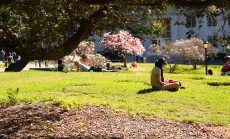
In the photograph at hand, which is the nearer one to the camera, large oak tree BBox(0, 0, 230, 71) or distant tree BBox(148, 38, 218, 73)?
large oak tree BBox(0, 0, 230, 71)

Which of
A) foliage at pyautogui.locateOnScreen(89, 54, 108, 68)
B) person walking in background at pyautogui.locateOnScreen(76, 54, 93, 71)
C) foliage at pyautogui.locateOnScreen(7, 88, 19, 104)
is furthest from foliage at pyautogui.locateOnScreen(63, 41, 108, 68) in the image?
foliage at pyautogui.locateOnScreen(7, 88, 19, 104)

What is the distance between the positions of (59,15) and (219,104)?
4852 millimetres

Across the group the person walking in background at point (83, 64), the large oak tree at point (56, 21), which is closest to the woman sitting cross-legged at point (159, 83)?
the large oak tree at point (56, 21)

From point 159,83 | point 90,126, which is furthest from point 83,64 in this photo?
point 90,126

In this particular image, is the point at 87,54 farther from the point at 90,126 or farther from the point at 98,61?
the point at 90,126

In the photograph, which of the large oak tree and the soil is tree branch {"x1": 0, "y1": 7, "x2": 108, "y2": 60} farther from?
the soil

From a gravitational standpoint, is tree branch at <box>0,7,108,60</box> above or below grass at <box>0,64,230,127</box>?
above

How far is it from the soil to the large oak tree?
51.1 inches

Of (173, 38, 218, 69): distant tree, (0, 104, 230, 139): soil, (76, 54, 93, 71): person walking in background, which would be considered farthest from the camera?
(173, 38, 218, 69): distant tree

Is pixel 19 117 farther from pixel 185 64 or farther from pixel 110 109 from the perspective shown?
pixel 185 64

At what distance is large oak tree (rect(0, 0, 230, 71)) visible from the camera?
8109mm

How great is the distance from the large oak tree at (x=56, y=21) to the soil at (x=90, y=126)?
1.30 meters

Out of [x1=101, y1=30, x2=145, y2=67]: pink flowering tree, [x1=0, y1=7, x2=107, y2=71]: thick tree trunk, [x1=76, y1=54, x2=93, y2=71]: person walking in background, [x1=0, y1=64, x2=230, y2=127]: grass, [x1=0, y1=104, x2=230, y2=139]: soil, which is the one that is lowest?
[x1=0, y1=104, x2=230, y2=139]: soil

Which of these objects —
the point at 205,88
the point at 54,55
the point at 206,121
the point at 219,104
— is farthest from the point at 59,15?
the point at 205,88
